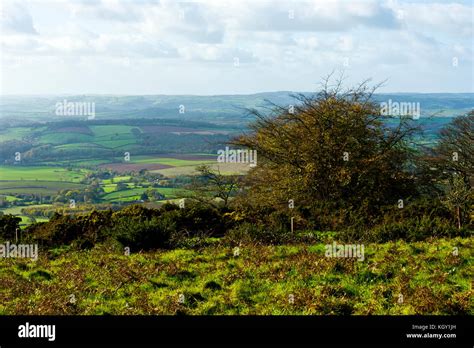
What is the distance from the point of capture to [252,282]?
33.3ft

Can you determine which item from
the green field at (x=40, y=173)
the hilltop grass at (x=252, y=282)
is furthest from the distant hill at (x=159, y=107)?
the hilltop grass at (x=252, y=282)

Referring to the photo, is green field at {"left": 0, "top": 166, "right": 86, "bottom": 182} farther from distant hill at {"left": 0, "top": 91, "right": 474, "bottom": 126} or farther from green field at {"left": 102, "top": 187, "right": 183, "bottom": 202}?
distant hill at {"left": 0, "top": 91, "right": 474, "bottom": 126}

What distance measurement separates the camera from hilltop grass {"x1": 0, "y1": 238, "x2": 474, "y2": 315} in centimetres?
868

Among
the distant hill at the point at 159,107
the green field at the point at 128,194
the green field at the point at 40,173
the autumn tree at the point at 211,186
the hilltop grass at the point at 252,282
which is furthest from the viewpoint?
the distant hill at the point at 159,107

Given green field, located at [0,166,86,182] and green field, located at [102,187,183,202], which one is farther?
green field, located at [0,166,86,182]

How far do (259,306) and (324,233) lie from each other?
8.52m

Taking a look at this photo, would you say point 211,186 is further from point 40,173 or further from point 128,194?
point 40,173

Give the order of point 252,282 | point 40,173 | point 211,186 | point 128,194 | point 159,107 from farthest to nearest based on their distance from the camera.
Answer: point 159,107
point 40,173
point 128,194
point 211,186
point 252,282

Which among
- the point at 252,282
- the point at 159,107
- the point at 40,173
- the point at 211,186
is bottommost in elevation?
the point at 40,173

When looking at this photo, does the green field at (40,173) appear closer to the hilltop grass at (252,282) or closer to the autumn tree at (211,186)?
the autumn tree at (211,186)

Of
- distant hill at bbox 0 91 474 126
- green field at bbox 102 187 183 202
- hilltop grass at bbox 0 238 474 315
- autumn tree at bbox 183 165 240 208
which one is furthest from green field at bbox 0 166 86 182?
hilltop grass at bbox 0 238 474 315

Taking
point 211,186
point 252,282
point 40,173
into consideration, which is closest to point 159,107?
point 40,173

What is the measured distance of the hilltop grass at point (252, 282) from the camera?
28.5 feet
